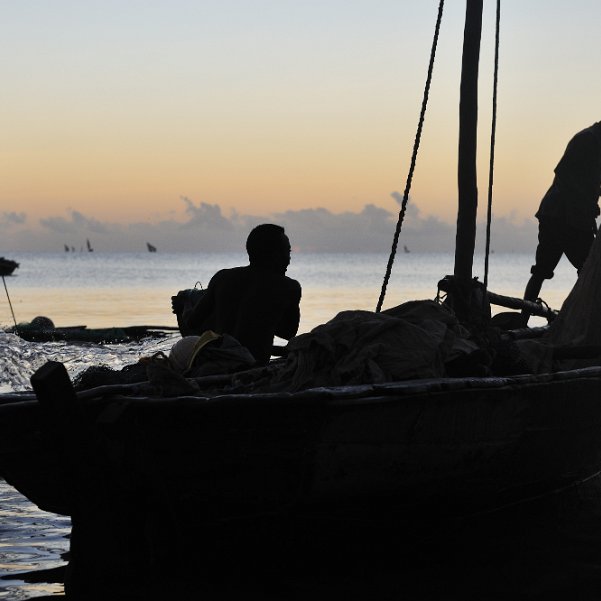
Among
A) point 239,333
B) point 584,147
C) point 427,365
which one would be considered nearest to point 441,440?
point 427,365


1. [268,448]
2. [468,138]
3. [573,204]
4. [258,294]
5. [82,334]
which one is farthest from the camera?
[82,334]

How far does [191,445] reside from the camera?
16.8 ft

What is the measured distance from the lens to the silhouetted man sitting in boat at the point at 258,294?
697 cm

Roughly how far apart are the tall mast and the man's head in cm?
221

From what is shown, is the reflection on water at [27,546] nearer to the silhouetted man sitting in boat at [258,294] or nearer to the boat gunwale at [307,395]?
the boat gunwale at [307,395]

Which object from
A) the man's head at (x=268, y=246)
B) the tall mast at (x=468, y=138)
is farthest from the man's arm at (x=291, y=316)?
the tall mast at (x=468, y=138)

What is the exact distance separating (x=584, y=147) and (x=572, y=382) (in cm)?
540

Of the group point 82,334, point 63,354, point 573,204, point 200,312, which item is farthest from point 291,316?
point 82,334

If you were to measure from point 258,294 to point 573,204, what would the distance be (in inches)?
220

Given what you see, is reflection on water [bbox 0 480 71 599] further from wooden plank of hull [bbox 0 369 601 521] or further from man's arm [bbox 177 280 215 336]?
man's arm [bbox 177 280 215 336]

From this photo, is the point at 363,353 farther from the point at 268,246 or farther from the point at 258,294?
the point at 268,246

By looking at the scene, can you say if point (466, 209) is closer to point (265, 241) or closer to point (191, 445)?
point (265, 241)

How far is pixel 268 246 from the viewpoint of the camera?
7012 millimetres

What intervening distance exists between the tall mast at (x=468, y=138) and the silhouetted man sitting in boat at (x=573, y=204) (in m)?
2.76
